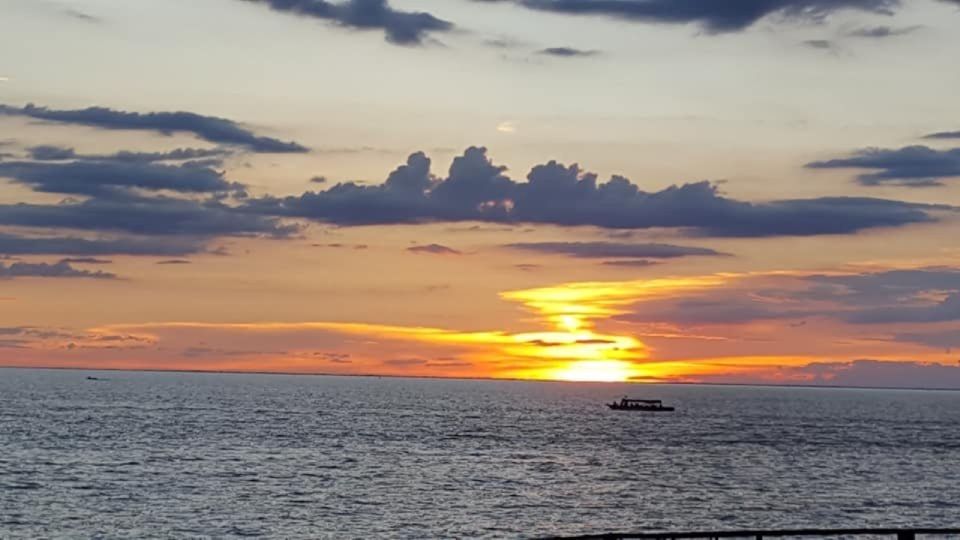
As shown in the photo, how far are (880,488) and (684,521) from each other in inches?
1330

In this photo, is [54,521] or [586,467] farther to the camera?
[586,467]

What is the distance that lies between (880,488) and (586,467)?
→ 27.8 m

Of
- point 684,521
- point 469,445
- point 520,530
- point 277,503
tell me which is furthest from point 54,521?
point 469,445

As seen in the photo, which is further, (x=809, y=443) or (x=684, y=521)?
(x=809, y=443)

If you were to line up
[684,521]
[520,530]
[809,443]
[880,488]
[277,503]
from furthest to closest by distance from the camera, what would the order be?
[809,443]
[880,488]
[277,503]
[684,521]
[520,530]

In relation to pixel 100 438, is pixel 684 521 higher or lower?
higher

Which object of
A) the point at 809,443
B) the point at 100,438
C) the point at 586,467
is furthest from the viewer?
the point at 809,443

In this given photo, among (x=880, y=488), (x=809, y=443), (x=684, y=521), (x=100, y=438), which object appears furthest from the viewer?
(x=809, y=443)

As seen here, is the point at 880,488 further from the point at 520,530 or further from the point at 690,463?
the point at 520,530

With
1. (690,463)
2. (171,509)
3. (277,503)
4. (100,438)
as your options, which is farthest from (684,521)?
(100,438)

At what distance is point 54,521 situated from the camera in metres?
73.4

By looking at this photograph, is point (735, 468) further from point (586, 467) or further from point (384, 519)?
point (384, 519)

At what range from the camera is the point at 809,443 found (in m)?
168

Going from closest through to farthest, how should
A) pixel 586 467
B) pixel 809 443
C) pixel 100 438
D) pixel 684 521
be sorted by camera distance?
pixel 684 521 < pixel 586 467 < pixel 100 438 < pixel 809 443
